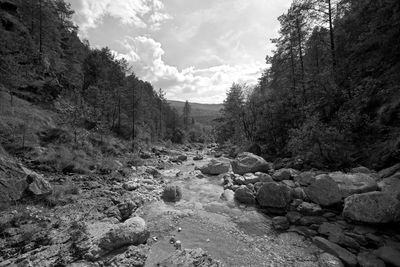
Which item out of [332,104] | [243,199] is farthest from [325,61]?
[243,199]

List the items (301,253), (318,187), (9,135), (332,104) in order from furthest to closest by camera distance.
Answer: (332,104) < (9,135) < (318,187) < (301,253)

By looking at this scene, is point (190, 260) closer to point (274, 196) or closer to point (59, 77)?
point (274, 196)

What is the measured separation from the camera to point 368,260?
4906 mm

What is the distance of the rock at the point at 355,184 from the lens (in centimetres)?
687

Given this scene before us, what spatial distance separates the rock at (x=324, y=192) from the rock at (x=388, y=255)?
7.14 ft

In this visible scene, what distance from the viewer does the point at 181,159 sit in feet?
83.6

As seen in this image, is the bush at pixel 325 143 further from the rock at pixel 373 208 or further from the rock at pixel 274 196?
the rock at pixel 373 208

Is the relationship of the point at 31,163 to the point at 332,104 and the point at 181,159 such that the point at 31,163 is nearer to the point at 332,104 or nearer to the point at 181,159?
the point at 181,159

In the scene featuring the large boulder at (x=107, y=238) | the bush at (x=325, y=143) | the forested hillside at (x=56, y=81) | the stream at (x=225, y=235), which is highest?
the forested hillside at (x=56, y=81)

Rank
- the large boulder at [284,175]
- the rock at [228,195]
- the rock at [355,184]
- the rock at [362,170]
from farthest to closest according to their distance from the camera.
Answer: the large boulder at [284,175]
the rock at [228,195]
the rock at [362,170]
the rock at [355,184]

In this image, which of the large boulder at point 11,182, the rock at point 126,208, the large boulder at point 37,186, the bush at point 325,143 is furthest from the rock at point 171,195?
the bush at point 325,143

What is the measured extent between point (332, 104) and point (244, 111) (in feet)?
48.9

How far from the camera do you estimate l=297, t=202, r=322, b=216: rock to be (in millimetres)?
7328

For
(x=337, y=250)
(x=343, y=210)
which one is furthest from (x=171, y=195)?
(x=343, y=210)
